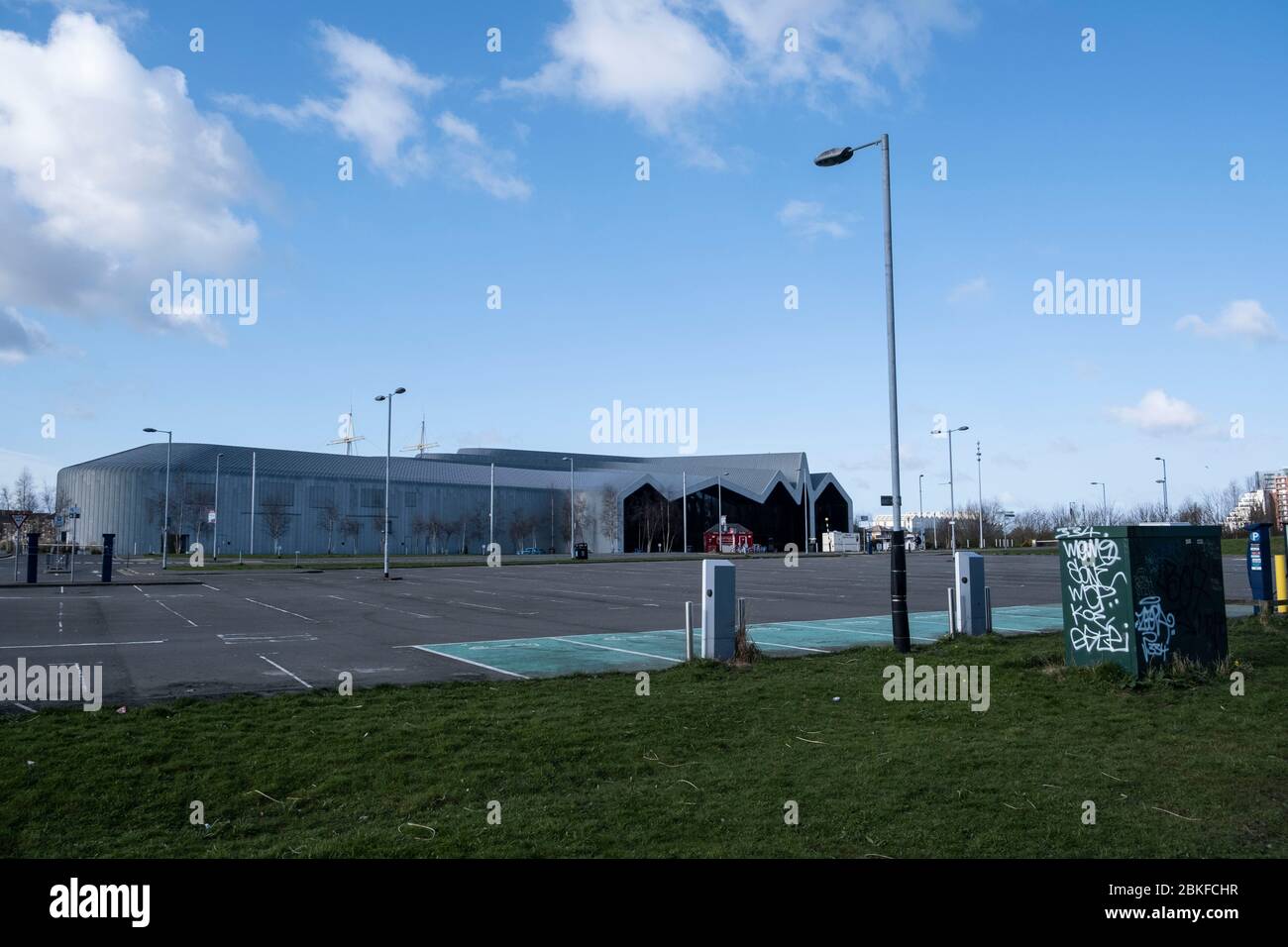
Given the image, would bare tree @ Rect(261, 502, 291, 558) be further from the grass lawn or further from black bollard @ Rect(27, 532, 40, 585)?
the grass lawn

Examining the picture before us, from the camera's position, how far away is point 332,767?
706 cm

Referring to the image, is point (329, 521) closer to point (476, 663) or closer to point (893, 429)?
point (476, 663)

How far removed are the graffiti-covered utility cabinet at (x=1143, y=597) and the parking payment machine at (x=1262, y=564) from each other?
7.27m

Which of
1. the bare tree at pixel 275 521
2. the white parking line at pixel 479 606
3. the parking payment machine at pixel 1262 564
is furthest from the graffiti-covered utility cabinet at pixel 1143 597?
the bare tree at pixel 275 521

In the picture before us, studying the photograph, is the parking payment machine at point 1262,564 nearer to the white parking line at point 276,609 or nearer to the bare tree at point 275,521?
the white parking line at point 276,609

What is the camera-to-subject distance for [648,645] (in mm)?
15562

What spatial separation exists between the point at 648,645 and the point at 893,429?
17.2ft

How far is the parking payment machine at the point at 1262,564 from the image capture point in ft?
55.4

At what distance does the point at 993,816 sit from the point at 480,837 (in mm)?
3090

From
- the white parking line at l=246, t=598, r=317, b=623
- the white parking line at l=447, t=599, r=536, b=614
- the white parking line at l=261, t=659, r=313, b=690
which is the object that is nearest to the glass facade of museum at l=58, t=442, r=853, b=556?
the white parking line at l=246, t=598, r=317, b=623

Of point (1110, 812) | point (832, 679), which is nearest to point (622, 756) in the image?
point (1110, 812)

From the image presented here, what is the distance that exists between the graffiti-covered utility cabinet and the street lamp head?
6.36 m

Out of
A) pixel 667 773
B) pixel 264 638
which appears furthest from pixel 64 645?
pixel 667 773

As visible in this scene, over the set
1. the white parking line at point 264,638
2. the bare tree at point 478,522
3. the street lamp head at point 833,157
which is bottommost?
the white parking line at point 264,638
